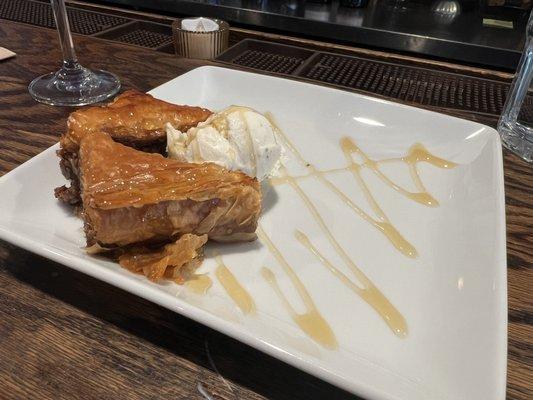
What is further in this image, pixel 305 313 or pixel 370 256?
pixel 370 256

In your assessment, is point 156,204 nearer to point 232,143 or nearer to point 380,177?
point 232,143

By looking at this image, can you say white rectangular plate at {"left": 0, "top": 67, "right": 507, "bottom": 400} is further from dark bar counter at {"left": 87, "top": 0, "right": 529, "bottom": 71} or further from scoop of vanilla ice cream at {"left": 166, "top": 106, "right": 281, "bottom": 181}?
dark bar counter at {"left": 87, "top": 0, "right": 529, "bottom": 71}

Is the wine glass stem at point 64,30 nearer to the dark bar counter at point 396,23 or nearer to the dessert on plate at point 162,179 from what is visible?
the dessert on plate at point 162,179

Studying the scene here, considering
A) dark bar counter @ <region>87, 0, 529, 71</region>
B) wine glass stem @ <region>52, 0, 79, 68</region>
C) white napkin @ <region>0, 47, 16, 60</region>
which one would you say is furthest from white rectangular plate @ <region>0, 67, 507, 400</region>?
dark bar counter @ <region>87, 0, 529, 71</region>

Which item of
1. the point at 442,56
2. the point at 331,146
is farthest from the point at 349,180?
the point at 442,56

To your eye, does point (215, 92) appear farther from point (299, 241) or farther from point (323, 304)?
point (323, 304)

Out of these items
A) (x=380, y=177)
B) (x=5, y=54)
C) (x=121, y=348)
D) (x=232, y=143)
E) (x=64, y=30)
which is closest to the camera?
(x=121, y=348)

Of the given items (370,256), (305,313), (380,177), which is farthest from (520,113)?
(305,313)
